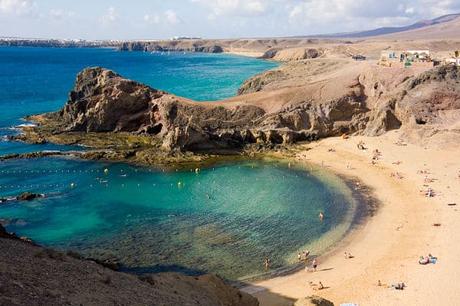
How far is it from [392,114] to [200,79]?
78.0m

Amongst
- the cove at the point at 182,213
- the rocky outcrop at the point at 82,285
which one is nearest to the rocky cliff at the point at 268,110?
the cove at the point at 182,213

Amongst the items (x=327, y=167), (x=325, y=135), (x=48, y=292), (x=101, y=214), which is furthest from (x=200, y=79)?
(x=48, y=292)

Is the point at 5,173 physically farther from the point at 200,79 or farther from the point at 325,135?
the point at 200,79

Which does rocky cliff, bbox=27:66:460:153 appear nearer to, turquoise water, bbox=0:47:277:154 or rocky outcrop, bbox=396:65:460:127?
rocky outcrop, bbox=396:65:460:127

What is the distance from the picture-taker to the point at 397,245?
36938 mm

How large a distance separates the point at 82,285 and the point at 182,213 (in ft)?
85.3

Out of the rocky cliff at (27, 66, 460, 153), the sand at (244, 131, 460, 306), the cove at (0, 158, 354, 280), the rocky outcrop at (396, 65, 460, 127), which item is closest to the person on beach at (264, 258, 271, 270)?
the cove at (0, 158, 354, 280)

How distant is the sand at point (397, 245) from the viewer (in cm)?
3019

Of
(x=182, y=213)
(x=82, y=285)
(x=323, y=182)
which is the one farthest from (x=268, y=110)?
(x=82, y=285)

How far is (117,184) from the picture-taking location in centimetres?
5109

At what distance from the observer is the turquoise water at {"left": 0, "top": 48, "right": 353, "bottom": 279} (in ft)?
118

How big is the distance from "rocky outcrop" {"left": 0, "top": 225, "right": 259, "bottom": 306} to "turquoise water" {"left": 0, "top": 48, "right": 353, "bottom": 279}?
11.3m

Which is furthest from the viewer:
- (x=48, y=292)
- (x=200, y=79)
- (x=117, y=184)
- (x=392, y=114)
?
(x=200, y=79)

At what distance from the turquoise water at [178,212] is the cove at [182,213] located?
0.08 metres
